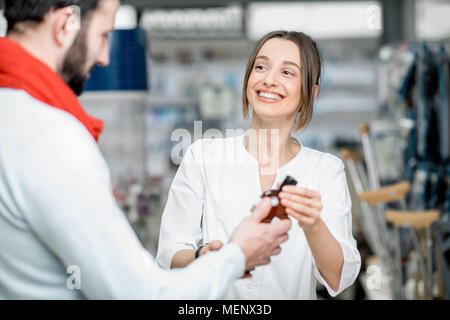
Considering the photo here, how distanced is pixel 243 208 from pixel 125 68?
777 mm

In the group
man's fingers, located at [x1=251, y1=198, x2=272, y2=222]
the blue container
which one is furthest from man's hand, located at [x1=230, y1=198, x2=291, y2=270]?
the blue container

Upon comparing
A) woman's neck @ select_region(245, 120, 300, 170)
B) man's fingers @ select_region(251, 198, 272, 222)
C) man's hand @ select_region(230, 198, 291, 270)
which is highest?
woman's neck @ select_region(245, 120, 300, 170)

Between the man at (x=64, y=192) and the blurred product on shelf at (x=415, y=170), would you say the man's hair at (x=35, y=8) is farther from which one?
the blurred product on shelf at (x=415, y=170)

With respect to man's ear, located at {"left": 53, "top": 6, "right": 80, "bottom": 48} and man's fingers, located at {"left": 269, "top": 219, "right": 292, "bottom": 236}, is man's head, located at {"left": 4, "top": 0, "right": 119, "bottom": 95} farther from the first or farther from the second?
man's fingers, located at {"left": 269, "top": 219, "right": 292, "bottom": 236}

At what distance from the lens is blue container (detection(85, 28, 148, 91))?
129 centimetres

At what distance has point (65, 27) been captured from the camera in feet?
2.36

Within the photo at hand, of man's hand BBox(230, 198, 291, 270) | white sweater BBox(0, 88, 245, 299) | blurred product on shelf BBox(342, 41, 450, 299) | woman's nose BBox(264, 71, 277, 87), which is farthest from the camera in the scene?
blurred product on shelf BBox(342, 41, 450, 299)

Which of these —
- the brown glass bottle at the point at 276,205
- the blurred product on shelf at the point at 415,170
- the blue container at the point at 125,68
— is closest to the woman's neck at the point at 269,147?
the brown glass bottle at the point at 276,205

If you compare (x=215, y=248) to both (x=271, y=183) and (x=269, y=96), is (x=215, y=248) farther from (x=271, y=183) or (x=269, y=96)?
(x=269, y=96)

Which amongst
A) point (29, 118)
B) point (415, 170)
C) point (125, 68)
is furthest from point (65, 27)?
point (415, 170)

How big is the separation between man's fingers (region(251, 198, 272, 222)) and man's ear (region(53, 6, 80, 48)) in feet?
1.24

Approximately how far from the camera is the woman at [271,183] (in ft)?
2.88

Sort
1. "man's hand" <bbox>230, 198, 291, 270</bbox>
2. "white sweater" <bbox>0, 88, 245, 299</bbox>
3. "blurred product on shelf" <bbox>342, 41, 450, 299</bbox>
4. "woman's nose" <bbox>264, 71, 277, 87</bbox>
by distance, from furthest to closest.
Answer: "blurred product on shelf" <bbox>342, 41, 450, 299</bbox>
"woman's nose" <bbox>264, 71, 277, 87</bbox>
"man's hand" <bbox>230, 198, 291, 270</bbox>
"white sweater" <bbox>0, 88, 245, 299</bbox>
